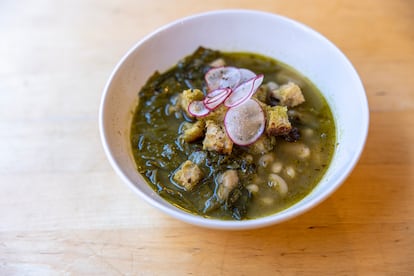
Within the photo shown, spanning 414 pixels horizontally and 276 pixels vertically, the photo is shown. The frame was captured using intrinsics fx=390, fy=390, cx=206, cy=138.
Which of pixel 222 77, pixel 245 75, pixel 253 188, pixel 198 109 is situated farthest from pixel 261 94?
pixel 253 188

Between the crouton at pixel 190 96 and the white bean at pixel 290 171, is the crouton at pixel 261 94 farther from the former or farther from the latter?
the white bean at pixel 290 171

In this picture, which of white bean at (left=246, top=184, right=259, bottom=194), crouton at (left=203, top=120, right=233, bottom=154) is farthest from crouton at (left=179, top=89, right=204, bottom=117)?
white bean at (left=246, top=184, right=259, bottom=194)

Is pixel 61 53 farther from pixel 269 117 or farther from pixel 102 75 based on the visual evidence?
pixel 269 117

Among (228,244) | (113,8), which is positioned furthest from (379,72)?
(113,8)

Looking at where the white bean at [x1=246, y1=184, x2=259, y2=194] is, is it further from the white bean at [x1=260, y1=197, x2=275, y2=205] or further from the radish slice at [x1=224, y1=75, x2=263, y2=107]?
the radish slice at [x1=224, y1=75, x2=263, y2=107]

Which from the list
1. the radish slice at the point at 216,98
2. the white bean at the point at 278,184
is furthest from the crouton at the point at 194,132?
the white bean at the point at 278,184

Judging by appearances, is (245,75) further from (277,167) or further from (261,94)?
(277,167)

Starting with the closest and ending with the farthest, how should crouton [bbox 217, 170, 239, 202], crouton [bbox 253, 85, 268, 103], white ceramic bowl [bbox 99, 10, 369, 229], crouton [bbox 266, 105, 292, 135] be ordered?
white ceramic bowl [bbox 99, 10, 369, 229]
crouton [bbox 217, 170, 239, 202]
crouton [bbox 266, 105, 292, 135]
crouton [bbox 253, 85, 268, 103]
